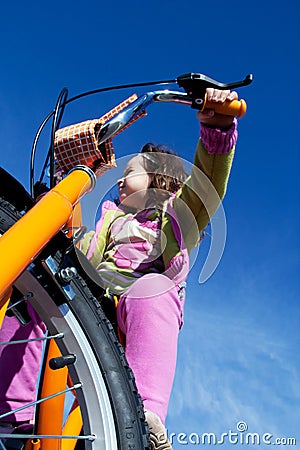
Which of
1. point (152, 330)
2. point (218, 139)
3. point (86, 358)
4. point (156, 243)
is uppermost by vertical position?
point (218, 139)

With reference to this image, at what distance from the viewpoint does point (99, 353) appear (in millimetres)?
1045

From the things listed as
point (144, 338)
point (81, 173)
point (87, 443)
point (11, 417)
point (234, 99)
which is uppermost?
point (234, 99)

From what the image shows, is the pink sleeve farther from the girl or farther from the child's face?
the child's face

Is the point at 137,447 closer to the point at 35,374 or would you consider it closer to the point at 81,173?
Result: the point at 81,173

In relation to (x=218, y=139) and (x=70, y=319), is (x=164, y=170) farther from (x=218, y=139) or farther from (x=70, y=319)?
(x=70, y=319)

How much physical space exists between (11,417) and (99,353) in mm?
620

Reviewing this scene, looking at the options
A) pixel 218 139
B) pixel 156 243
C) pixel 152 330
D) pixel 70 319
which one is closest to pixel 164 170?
pixel 218 139

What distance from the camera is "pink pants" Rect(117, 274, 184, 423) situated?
140cm

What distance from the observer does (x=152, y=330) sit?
57.2 inches

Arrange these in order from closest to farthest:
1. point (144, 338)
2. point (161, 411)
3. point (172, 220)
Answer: point (161, 411)
point (144, 338)
point (172, 220)

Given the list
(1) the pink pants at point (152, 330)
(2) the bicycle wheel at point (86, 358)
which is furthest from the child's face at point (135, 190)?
(2) the bicycle wheel at point (86, 358)

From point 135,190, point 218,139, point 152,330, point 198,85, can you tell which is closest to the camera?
point 198,85

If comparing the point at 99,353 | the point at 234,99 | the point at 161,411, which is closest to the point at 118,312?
the point at 161,411

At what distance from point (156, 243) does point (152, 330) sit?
1.18 ft
